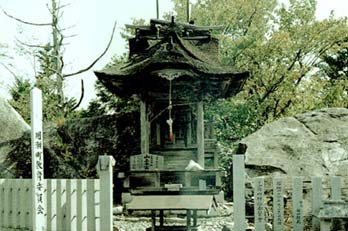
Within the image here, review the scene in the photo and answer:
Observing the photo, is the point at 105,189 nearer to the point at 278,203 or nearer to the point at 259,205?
the point at 259,205

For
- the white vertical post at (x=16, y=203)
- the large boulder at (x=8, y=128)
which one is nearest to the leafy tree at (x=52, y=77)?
the large boulder at (x=8, y=128)

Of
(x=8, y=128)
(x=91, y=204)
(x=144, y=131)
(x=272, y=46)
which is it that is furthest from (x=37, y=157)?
(x=272, y=46)

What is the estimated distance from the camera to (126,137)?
17484 mm

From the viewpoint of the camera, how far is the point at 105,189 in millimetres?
7312

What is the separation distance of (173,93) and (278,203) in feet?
25.8

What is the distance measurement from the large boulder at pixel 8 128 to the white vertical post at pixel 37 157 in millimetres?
10569

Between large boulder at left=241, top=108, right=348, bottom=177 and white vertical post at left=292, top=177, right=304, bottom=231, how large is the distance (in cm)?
388

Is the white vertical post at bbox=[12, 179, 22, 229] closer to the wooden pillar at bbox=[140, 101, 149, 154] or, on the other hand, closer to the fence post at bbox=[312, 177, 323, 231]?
the fence post at bbox=[312, 177, 323, 231]

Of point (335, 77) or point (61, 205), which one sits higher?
point (335, 77)

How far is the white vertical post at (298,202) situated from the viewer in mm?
7379

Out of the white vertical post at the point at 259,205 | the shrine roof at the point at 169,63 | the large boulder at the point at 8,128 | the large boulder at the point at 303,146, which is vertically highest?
the shrine roof at the point at 169,63

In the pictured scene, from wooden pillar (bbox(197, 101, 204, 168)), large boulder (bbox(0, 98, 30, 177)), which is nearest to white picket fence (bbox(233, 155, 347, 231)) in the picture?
wooden pillar (bbox(197, 101, 204, 168))

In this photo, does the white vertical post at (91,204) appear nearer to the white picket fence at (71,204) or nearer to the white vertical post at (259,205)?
the white picket fence at (71,204)

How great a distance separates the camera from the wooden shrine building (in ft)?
46.0
